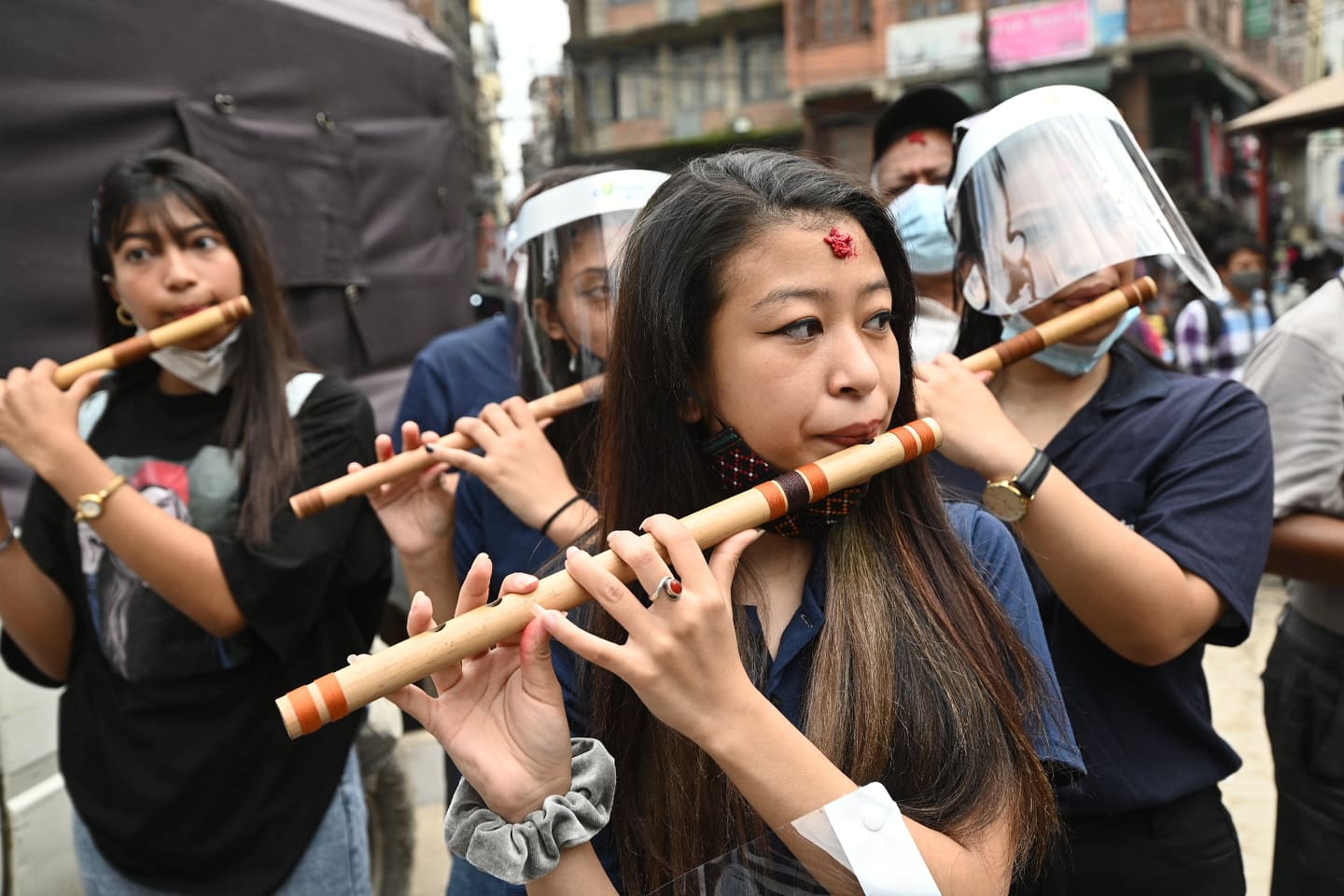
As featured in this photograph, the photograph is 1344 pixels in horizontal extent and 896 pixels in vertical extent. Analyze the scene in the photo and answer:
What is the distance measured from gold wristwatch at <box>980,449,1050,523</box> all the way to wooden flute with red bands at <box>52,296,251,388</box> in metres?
1.66

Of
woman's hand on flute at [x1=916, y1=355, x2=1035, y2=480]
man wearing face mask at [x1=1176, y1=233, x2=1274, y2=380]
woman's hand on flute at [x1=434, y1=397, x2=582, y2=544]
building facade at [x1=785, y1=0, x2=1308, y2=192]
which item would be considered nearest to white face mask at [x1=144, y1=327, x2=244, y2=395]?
woman's hand on flute at [x1=434, y1=397, x2=582, y2=544]

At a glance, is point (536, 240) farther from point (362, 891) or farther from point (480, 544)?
point (362, 891)

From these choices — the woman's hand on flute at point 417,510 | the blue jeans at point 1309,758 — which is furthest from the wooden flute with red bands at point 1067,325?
the woman's hand on flute at point 417,510

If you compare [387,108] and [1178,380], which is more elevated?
[387,108]

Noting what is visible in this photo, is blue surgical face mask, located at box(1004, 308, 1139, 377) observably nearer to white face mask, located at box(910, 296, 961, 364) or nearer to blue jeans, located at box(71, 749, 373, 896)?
white face mask, located at box(910, 296, 961, 364)

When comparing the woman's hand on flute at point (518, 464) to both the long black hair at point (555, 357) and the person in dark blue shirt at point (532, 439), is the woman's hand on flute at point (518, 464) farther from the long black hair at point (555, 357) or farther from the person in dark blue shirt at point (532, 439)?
the long black hair at point (555, 357)

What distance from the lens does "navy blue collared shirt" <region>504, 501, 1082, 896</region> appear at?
55.1 inches

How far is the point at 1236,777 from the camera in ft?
14.8

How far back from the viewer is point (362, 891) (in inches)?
93.4

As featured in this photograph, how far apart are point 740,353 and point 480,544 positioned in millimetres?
1222

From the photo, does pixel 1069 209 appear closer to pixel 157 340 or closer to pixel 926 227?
pixel 926 227

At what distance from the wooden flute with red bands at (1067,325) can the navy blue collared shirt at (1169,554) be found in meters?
0.16

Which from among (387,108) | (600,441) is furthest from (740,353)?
(387,108)

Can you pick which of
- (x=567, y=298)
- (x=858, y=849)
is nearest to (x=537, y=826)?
(x=858, y=849)
